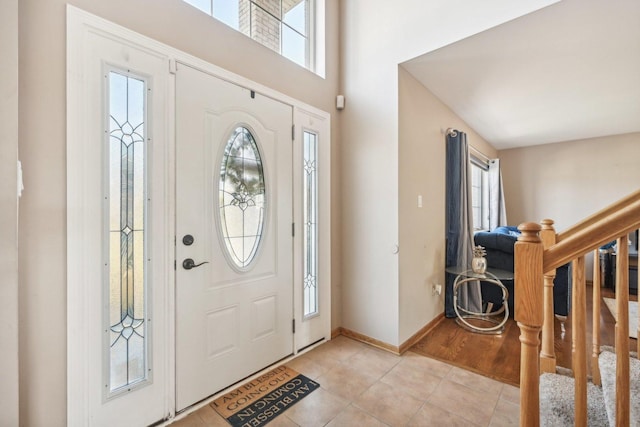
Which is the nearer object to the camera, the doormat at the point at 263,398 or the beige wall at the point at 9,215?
the beige wall at the point at 9,215

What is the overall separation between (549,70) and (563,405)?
105 inches

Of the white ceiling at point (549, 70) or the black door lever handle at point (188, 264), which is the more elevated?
the white ceiling at point (549, 70)

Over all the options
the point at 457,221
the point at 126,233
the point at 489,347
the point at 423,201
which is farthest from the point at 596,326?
the point at 126,233

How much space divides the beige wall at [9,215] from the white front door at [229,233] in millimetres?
646

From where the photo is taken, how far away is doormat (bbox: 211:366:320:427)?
1657 millimetres

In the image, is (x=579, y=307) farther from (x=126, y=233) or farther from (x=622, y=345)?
(x=126, y=233)

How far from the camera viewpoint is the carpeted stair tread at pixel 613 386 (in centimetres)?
97

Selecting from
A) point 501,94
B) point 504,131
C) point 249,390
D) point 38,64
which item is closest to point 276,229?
point 249,390

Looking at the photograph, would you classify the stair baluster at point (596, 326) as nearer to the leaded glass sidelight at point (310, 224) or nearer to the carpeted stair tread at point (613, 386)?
the carpeted stair tread at point (613, 386)

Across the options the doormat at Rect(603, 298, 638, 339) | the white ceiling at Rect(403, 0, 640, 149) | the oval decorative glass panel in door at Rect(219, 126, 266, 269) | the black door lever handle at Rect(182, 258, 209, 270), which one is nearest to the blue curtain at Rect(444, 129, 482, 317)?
the white ceiling at Rect(403, 0, 640, 149)

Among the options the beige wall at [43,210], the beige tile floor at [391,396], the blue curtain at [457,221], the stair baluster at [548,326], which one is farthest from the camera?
the blue curtain at [457,221]

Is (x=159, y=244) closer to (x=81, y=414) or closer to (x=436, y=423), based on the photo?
(x=81, y=414)

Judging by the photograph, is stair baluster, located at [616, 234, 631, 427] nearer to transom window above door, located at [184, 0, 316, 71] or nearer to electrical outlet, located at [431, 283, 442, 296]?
electrical outlet, located at [431, 283, 442, 296]

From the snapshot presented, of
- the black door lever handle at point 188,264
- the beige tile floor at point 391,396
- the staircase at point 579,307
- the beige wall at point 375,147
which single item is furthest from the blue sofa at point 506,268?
the black door lever handle at point 188,264
